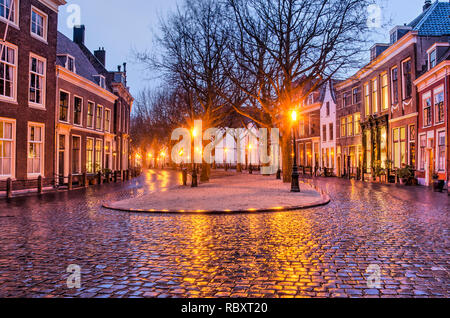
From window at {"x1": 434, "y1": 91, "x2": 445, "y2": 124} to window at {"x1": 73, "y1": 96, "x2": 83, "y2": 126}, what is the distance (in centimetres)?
2411

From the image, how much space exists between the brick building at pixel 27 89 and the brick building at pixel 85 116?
1.54 meters

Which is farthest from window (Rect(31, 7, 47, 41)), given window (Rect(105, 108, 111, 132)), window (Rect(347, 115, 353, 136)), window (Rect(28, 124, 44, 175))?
window (Rect(347, 115, 353, 136))

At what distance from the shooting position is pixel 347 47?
21641 mm

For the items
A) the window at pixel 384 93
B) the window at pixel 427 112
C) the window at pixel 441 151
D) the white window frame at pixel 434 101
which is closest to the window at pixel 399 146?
the window at pixel 384 93

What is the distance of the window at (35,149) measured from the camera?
818 inches

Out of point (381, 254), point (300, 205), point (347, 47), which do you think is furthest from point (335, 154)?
point (381, 254)

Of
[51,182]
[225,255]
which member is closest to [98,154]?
[51,182]

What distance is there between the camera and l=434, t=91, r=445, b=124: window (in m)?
23.3

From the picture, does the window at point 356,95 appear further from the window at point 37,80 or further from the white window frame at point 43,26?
the window at point 37,80

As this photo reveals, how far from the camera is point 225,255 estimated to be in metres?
6.01

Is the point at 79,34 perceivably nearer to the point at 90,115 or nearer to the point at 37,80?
the point at 90,115

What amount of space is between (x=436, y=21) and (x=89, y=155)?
27913mm
